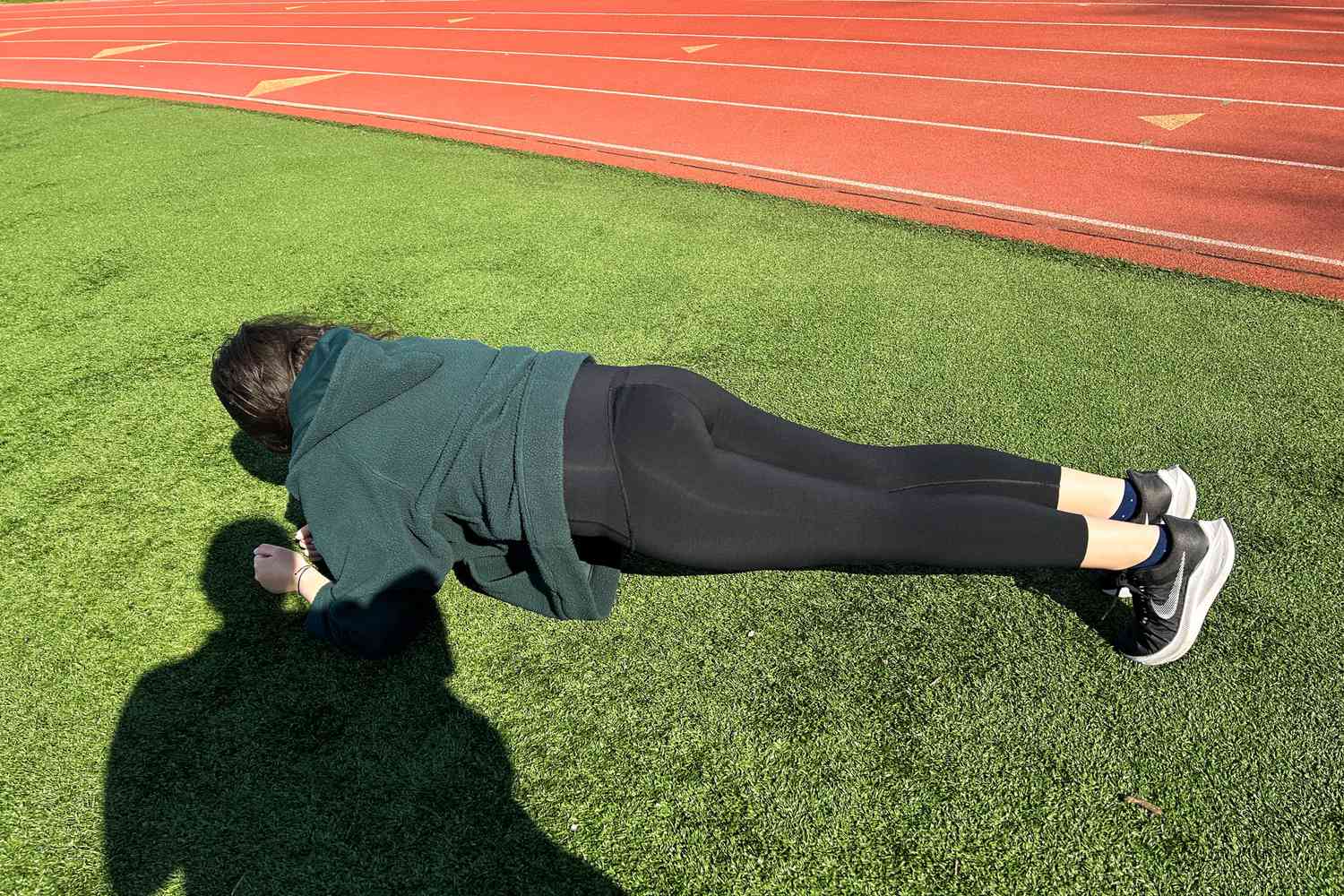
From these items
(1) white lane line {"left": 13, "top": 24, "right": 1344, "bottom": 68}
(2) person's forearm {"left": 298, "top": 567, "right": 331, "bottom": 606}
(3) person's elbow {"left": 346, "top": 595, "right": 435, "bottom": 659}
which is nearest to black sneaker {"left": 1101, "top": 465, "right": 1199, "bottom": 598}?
(3) person's elbow {"left": 346, "top": 595, "right": 435, "bottom": 659}

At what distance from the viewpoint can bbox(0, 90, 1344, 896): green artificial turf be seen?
2.03 meters

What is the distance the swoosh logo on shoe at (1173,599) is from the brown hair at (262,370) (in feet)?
7.77

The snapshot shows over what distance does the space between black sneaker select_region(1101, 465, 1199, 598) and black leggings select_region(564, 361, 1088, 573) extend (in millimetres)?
456

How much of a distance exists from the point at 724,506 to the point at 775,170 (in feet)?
18.0

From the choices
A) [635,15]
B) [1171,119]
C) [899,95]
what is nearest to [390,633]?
[1171,119]

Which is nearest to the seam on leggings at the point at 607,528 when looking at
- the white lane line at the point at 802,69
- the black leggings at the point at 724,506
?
the black leggings at the point at 724,506

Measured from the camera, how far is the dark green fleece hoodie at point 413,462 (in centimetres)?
204

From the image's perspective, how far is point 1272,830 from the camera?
1997mm

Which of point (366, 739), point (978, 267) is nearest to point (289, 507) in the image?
point (366, 739)

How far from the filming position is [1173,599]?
92.1 inches

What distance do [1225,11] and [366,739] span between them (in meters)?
15.1

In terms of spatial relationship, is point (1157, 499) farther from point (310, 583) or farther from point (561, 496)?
point (310, 583)

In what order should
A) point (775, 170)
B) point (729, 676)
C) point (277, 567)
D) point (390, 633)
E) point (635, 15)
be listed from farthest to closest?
point (635, 15) < point (775, 170) < point (277, 567) < point (729, 676) < point (390, 633)

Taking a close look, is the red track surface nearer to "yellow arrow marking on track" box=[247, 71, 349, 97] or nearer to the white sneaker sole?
"yellow arrow marking on track" box=[247, 71, 349, 97]
